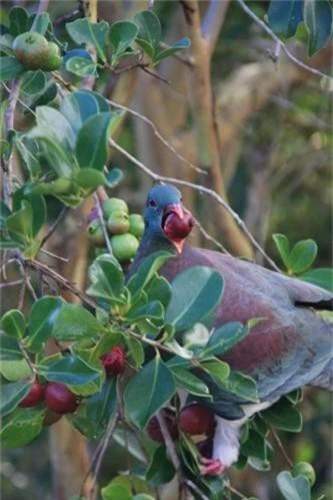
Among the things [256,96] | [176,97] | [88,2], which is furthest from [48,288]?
[176,97]

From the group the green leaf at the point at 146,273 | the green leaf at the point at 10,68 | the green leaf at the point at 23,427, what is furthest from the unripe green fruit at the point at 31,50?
the green leaf at the point at 23,427

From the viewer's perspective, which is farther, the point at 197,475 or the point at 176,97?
the point at 176,97

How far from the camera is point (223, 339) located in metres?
1.02

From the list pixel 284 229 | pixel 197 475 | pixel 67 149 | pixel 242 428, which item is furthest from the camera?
pixel 284 229

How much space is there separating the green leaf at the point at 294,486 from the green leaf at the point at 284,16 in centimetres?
56

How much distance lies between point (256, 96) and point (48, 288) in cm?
197

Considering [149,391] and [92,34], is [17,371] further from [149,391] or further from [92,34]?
[92,34]

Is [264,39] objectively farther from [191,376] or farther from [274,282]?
[191,376]

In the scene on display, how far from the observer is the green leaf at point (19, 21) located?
47.8 inches

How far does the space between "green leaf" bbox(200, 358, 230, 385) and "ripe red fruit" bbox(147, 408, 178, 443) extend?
233 millimetres

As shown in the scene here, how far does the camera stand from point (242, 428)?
1.33 m

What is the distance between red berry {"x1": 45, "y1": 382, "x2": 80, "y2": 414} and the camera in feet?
3.69

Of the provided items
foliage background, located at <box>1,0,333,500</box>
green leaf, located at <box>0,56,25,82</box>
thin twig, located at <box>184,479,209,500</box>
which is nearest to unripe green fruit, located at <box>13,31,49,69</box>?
green leaf, located at <box>0,56,25,82</box>

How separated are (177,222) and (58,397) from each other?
25 centimetres
